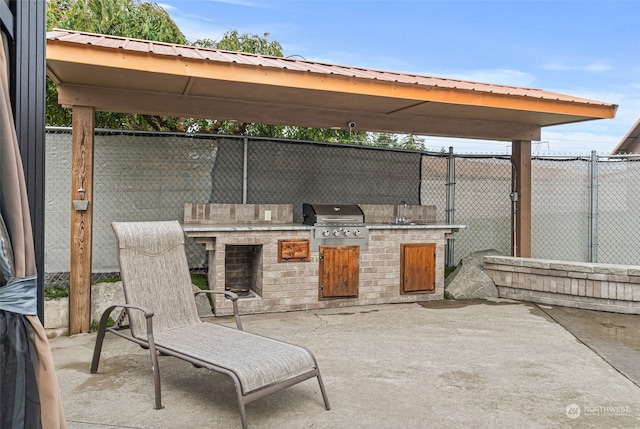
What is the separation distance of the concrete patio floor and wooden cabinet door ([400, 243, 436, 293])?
1073 millimetres

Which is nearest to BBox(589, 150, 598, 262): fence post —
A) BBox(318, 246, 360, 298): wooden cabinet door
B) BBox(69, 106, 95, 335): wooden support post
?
BBox(318, 246, 360, 298): wooden cabinet door

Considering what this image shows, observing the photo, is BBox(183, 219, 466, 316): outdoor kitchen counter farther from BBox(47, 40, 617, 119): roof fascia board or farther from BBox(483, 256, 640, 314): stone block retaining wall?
BBox(47, 40, 617, 119): roof fascia board

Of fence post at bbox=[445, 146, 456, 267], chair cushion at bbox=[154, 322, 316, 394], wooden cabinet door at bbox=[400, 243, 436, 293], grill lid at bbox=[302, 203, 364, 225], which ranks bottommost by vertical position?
chair cushion at bbox=[154, 322, 316, 394]

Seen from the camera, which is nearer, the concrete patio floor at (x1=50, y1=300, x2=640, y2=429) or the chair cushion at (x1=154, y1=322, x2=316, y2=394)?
the chair cushion at (x1=154, y1=322, x2=316, y2=394)

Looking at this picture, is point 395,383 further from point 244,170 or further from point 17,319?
point 244,170

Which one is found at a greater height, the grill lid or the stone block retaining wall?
the grill lid

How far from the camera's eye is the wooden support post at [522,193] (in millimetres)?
7113

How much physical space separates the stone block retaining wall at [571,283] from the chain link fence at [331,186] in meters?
1.20

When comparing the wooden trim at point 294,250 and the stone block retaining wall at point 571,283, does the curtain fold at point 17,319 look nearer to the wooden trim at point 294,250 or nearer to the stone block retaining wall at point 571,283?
the wooden trim at point 294,250

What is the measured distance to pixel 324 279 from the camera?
19.7 ft

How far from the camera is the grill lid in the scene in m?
6.00

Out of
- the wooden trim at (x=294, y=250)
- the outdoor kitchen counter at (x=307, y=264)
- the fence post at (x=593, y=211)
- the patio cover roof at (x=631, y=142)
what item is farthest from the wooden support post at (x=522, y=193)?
the patio cover roof at (x=631, y=142)

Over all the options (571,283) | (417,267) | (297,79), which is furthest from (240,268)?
(571,283)

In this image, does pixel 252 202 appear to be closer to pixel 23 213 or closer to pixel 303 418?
pixel 303 418
